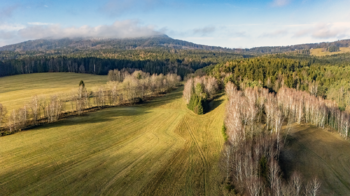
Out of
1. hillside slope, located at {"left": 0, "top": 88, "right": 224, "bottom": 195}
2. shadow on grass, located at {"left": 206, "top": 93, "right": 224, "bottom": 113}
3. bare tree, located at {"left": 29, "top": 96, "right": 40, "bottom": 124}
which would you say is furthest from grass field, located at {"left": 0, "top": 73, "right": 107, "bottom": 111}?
shadow on grass, located at {"left": 206, "top": 93, "right": 224, "bottom": 113}

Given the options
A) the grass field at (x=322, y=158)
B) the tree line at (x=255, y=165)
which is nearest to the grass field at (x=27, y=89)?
the tree line at (x=255, y=165)

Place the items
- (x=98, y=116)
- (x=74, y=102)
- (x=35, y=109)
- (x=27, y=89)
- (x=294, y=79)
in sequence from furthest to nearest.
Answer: (x=27, y=89) → (x=294, y=79) → (x=74, y=102) → (x=98, y=116) → (x=35, y=109)

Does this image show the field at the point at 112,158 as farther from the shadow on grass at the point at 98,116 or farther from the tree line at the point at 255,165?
the tree line at the point at 255,165

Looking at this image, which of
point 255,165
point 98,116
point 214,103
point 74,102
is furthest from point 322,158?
point 74,102

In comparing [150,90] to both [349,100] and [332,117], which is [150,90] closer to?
[332,117]

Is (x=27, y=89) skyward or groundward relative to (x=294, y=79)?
groundward

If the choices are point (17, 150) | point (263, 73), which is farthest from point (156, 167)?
point (263, 73)

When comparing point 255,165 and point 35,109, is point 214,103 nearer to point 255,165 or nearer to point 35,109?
point 255,165
